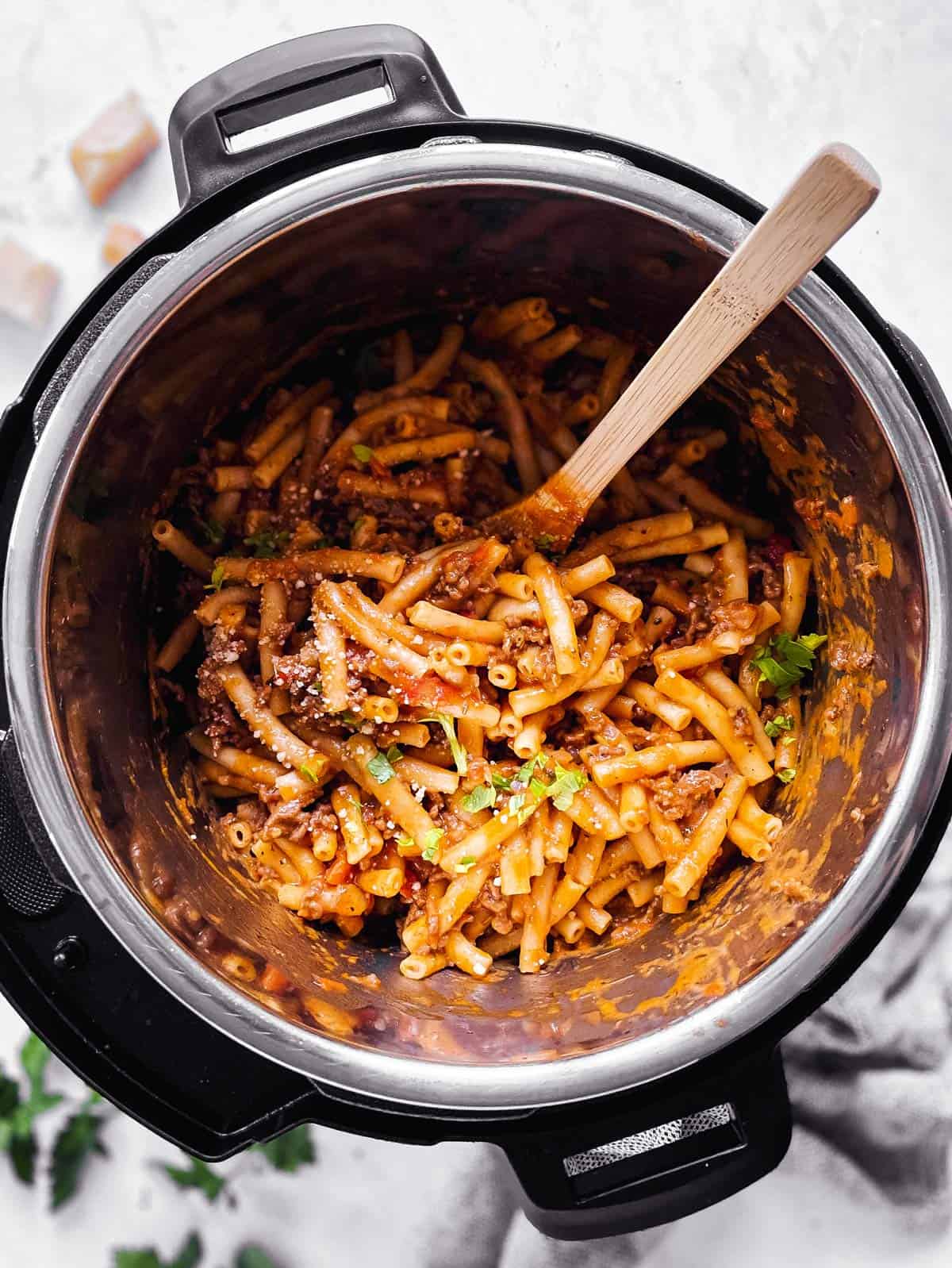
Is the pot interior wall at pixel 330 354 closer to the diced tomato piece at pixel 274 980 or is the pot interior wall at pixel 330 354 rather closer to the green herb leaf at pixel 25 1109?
the diced tomato piece at pixel 274 980

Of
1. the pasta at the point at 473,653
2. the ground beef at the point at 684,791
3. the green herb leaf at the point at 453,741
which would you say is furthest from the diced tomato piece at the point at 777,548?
the green herb leaf at the point at 453,741

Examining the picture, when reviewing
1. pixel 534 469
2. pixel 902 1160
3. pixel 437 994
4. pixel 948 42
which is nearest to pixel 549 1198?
pixel 437 994

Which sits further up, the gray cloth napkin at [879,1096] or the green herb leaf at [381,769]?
the green herb leaf at [381,769]

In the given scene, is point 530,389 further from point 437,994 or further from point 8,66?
point 8,66

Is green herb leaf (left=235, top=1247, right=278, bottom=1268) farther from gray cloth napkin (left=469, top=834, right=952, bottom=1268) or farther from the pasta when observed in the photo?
the pasta

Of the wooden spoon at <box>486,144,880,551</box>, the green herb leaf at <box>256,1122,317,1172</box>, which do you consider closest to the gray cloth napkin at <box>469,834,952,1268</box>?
the green herb leaf at <box>256,1122,317,1172</box>

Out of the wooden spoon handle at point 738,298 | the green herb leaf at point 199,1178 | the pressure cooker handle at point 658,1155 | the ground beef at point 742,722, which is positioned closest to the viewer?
the wooden spoon handle at point 738,298

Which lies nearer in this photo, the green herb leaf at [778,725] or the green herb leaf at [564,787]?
the green herb leaf at [564,787]
